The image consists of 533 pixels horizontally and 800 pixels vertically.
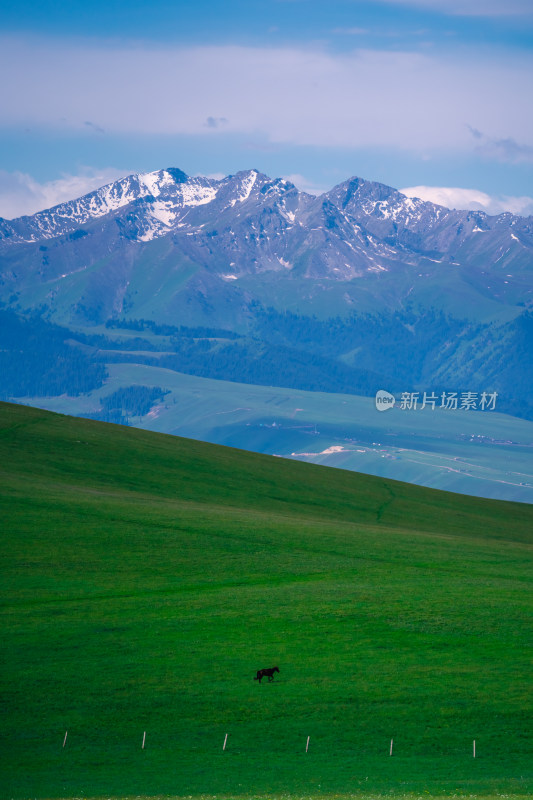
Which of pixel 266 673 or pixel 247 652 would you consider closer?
pixel 266 673

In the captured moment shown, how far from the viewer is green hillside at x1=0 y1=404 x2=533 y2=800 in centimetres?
3697

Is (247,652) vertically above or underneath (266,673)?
above

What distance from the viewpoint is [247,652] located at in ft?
163

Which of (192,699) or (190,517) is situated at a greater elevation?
(190,517)

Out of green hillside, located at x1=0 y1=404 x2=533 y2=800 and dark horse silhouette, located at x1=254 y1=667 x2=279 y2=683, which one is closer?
green hillside, located at x1=0 y1=404 x2=533 y2=800

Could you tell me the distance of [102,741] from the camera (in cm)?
3912

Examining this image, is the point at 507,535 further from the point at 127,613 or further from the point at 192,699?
the point at 192,699

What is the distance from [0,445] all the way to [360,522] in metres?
45.4

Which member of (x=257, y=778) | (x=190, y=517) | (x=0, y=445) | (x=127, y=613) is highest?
(x=0, y=445)

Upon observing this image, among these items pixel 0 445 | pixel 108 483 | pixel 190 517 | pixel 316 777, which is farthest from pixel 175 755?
pixel 0 445

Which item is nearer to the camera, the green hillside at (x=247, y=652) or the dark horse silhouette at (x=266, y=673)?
the green hillside at (x=247, y=652)

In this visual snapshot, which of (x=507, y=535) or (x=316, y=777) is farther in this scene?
(x=507, y=535)

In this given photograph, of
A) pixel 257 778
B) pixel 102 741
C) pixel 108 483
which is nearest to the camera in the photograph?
pixel 257 778

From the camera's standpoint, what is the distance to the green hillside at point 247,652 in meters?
37.0
